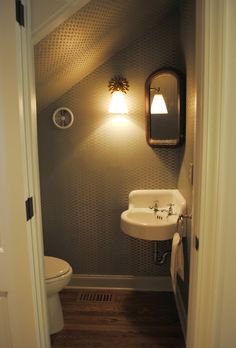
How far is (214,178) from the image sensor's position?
1.03 metres

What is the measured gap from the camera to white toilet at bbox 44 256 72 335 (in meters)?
1.90

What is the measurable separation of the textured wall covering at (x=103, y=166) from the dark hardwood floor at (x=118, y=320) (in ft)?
0.77

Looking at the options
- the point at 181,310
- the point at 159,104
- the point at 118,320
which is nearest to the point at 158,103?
the point at 159,104

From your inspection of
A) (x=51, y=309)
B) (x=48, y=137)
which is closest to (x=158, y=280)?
(x=51, y=309)

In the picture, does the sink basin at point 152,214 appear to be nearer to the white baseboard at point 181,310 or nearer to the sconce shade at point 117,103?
the white baseboard at point 181,310

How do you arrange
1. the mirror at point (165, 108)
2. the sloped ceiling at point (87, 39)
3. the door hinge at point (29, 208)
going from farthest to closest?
the mirror at point (165, 108)
the sloped ceiling at point (87, 39)
the door hinge at point (29, 208)

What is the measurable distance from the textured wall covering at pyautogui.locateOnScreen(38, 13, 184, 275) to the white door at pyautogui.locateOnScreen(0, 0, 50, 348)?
4.29 feet

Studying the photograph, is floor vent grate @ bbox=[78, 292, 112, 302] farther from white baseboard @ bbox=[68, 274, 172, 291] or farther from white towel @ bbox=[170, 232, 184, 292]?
white towel @ bbox=[170, 232, 184, 292]

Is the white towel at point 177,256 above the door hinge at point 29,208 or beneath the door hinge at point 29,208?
beneath

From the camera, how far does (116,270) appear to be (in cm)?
260

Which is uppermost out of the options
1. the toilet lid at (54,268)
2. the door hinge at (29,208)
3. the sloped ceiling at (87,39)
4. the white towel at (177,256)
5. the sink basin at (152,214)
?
the sloped ceiling at (87,39)

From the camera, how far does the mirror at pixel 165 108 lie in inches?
84.0

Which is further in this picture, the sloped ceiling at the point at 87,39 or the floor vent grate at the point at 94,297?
the floor vent grate at the point at 94,297

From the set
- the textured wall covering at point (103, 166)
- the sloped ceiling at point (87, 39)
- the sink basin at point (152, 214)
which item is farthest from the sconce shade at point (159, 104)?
the sink basin at point (152, 214)
